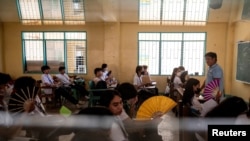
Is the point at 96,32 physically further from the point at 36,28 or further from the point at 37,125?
the point at 37,125

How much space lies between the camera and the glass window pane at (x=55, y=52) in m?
5.94

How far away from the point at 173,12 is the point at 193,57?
4.65 feet

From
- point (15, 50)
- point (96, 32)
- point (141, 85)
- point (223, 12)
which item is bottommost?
point (141, 85)

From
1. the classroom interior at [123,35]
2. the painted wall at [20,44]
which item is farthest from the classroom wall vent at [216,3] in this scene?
the painted wall at [20,44]

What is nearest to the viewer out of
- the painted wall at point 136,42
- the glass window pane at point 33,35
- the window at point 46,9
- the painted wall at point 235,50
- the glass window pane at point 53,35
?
the window at point 46,9

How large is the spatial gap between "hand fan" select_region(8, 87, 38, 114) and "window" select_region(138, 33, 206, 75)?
5083 mm

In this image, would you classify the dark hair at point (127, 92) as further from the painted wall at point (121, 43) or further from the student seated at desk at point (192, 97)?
the painted wall at point (121, 43)

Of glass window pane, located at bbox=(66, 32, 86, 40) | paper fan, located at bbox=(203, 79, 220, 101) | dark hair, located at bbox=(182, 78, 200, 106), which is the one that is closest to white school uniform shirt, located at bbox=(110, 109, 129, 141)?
paper fan, located at bbox=(203, 79, 220, 101)

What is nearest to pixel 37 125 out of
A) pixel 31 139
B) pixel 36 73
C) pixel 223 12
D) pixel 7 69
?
pixel 31 139

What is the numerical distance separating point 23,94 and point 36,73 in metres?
4.58

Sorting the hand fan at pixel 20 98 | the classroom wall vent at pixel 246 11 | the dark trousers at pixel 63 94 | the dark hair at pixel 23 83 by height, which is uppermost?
the classroom wall vent at pixel 246 11

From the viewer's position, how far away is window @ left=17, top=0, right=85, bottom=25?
3.79 m

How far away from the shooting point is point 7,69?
5.09 m

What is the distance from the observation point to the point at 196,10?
578cm
